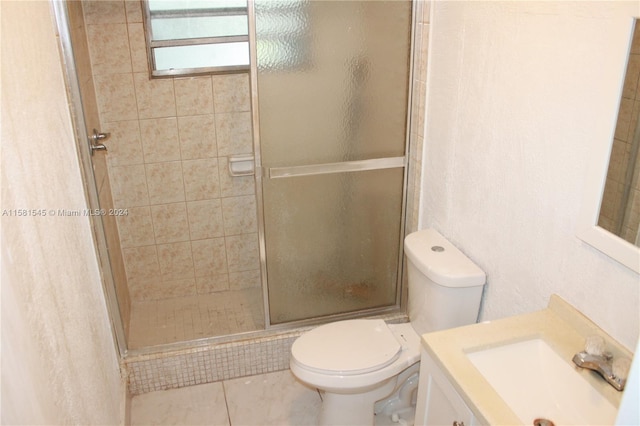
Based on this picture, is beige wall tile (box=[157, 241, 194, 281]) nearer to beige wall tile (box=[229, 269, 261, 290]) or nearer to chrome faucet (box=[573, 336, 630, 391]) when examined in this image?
beige wall tile (box=[229, 269, 261, 290])

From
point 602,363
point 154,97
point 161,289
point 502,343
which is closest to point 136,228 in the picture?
point 161,289

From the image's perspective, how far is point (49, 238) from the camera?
4.38 ft

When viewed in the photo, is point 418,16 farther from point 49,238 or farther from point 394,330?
point 49,238

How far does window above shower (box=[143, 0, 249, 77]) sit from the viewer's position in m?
2.68

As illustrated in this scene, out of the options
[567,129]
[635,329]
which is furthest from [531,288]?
[567,129]

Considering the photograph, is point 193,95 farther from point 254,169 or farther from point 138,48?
point 254,169

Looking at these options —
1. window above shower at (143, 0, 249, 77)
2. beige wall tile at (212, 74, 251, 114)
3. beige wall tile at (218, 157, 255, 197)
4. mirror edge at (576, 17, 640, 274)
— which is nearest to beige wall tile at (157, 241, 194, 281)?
beige wall tile at (218, 157, 255, 197)

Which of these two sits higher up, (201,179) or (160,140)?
(160,140)

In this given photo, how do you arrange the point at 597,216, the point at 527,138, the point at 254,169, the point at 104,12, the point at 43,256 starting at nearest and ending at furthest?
the point at 43,256
the point at 597,216
the point at 527,138
the point at 254,169
the point at 104,12

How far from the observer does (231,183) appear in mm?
3006

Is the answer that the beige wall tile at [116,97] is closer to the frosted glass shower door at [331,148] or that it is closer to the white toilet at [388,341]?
the frosted glass shower door at [331,148]

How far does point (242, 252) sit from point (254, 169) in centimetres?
107

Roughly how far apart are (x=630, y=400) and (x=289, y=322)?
2.02m

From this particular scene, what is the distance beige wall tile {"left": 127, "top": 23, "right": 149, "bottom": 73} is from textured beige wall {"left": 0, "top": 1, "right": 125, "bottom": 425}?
870mm
